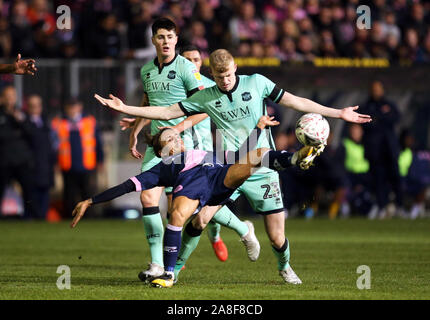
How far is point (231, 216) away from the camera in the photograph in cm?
1167

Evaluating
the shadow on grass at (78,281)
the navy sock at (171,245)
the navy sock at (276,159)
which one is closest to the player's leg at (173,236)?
the navy sock at (171,245)

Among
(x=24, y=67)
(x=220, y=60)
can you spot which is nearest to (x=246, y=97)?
(x=220, y=60)

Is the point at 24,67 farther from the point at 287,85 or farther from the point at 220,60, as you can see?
the point at 287,85

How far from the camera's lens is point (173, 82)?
1094 centimetres

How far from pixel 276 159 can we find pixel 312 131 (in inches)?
15.7

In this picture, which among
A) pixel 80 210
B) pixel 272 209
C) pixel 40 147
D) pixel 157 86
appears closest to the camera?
pixel 80 210

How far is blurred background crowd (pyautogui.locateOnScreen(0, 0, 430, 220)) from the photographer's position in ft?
66.0

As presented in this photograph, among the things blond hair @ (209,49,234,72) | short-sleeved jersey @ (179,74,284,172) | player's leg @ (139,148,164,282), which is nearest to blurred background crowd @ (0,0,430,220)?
player's leg @ (139,148,164,282)

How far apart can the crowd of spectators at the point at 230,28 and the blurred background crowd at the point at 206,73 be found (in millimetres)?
26

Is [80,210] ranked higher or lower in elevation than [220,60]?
lower

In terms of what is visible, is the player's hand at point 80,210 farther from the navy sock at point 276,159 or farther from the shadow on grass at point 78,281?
the navy sock at point 276,159

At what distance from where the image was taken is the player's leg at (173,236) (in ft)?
31.2

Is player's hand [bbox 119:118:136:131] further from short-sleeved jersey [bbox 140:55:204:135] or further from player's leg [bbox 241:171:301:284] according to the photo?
player's leg [bbox 241:171:301:284]

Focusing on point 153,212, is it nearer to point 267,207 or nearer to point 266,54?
point 267,207
